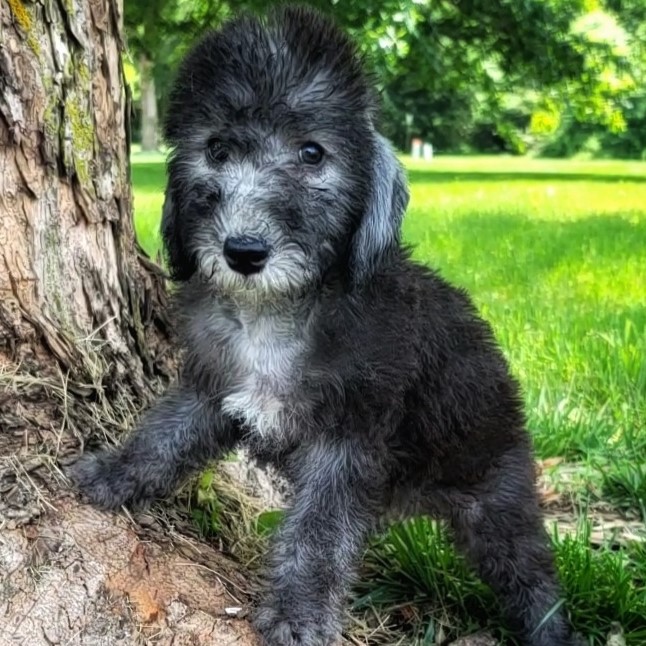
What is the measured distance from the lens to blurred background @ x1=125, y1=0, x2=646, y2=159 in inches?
321

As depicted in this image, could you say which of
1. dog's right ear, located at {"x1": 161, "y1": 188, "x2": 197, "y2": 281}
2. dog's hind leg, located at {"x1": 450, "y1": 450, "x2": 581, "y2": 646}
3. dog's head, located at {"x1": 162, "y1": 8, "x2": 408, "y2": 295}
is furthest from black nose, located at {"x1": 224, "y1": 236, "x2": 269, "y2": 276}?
dog's hind leg, located at {"x1": 450, "y1": 450, "x2": 581, "y2": 646}

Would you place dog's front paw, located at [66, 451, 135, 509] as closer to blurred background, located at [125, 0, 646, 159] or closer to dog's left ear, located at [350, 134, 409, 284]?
dog's left ear, located at [350, 134, 409, 284]

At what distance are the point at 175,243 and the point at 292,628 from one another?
1.32m

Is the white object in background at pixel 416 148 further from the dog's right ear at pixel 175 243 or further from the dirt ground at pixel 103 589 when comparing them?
the dirt ground at pixel 103 589

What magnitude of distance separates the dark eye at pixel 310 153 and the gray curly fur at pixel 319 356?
0.07 ft

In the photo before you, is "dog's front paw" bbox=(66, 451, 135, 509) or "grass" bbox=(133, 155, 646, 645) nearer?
"dog's front paw" bbox=(66, 451, 135, 509)

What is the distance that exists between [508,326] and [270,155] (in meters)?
4.05

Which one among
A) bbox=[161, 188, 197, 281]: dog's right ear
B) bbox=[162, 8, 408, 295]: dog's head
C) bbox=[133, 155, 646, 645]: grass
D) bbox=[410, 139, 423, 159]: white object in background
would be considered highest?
bbox=[162, 8, 408, 295]: dog's head

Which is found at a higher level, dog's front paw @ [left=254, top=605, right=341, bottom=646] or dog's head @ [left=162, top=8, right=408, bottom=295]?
dog's head @ [left=162, top=8, right=408, bottom=295]

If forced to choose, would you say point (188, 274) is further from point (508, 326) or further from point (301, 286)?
point (508, 326)

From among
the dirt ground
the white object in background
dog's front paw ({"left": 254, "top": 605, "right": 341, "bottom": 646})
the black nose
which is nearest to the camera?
the black nose

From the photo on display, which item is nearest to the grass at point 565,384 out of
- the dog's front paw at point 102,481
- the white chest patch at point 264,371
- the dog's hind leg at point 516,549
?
the dog's hind leg at point 516,549

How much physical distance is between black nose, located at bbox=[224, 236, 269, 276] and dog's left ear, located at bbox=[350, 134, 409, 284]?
0.40 metres

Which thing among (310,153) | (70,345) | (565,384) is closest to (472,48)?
(565,384)
